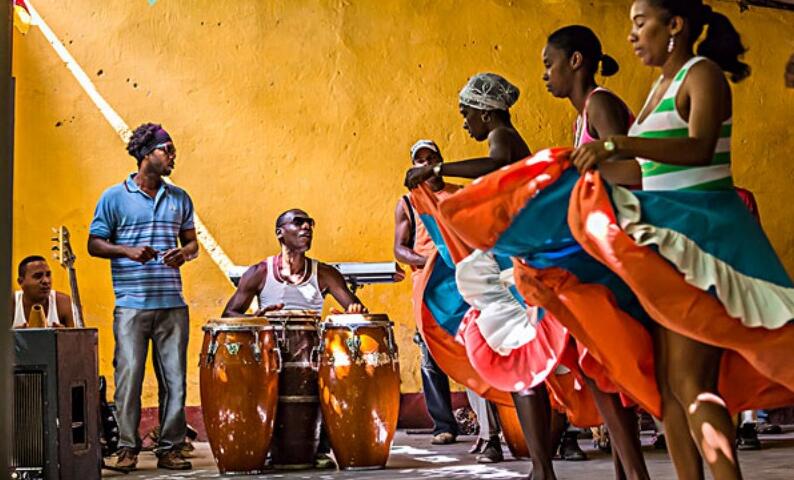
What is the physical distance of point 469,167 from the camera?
14.1 ft

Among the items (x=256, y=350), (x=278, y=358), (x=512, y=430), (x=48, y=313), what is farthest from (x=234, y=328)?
(x=512, y=430)

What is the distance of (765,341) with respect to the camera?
2873mm

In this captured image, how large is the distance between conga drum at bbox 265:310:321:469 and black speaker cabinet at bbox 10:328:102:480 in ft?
3.98

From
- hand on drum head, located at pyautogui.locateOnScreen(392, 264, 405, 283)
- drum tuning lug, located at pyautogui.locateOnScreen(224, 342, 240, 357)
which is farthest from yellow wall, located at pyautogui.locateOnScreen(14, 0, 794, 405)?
drum tuning lug, located at pyautogui.locateOnScreen(224, 342, 240, 357)

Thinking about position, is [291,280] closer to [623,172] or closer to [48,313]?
[48,313]

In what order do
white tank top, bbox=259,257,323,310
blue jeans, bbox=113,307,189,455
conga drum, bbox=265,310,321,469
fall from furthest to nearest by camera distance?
white tank top, bbox=259,257,323,310
blue jeans, bbox=113,307,189,455
conga drum, bbox=265,310,321,469

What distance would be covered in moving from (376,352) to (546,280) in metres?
2.86

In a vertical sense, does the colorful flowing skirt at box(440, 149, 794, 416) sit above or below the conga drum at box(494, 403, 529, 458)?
above

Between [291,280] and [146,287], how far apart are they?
852 millimetres

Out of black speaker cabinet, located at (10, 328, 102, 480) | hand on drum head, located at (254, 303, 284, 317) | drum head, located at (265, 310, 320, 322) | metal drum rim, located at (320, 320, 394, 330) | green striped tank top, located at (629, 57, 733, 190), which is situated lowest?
black speaker cabinet, located at (10, 328, 102, 480)

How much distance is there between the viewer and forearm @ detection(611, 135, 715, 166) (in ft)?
9.64

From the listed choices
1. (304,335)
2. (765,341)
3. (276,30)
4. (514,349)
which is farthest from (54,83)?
(765,341)

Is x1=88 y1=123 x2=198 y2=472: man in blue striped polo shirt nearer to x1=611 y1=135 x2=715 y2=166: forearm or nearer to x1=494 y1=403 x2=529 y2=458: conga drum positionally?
x1=494 y1=403 x2=529 y2=458: conga drum

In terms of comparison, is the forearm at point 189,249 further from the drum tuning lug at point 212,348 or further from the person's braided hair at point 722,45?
the person's braided hair at point 722,45
